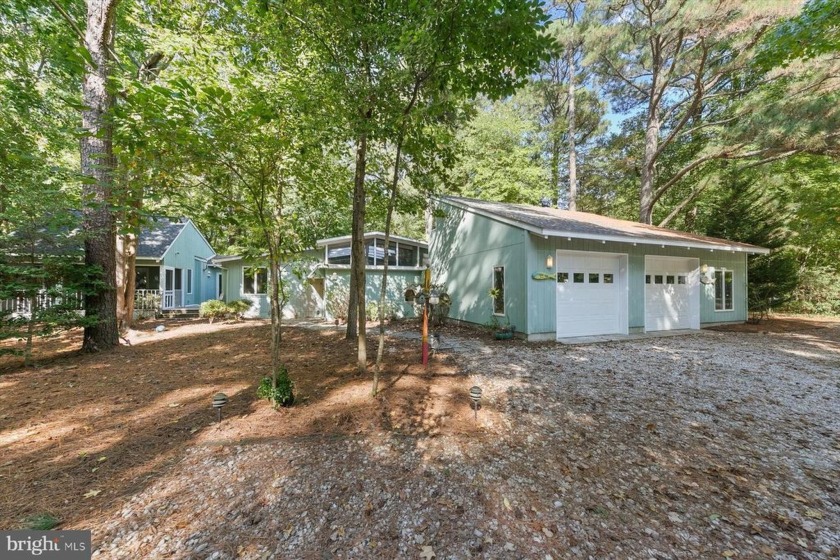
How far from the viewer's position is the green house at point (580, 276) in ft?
25.7

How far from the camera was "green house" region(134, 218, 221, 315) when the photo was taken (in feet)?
43.5

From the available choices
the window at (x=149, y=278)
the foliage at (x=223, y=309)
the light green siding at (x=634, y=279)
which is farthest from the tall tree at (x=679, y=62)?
the window at (x=149, y=278)

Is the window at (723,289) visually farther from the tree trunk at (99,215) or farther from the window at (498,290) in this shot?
the tree trunk at (99,215)

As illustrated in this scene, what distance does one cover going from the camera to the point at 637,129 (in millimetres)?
16203

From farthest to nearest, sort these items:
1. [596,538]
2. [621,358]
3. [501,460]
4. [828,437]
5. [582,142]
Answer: [582,142] < [621,358] < [828,437] < [501,460] < [596,538]

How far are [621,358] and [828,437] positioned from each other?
3.04 meters

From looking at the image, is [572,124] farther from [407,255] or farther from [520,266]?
[520,266]

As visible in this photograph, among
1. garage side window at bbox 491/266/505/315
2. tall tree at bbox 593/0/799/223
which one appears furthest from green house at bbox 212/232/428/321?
tall tree at bbox 593/0/799/223

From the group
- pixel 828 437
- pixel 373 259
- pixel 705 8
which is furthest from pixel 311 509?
pixel 705 8

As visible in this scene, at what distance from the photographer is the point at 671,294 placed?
32.2ft

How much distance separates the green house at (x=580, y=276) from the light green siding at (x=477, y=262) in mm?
29

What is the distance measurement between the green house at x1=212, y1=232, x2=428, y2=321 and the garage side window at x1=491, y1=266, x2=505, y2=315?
472 centimetres

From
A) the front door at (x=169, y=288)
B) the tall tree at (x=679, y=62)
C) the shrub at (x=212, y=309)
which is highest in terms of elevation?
the tall tree at (x=679, y=62)

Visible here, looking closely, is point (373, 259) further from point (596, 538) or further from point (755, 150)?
point (755, 150)
